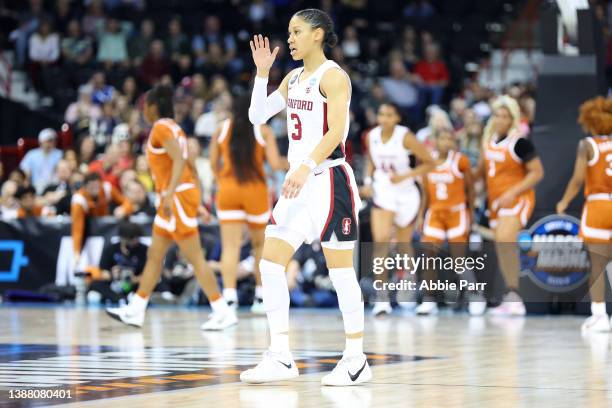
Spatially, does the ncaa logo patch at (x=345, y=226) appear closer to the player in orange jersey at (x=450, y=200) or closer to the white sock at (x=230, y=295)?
the white sock at (x=230, y=295)

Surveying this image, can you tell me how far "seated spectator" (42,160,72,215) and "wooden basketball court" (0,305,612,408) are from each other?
3687 mm

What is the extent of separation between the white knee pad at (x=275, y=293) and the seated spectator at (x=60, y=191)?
32.5ft

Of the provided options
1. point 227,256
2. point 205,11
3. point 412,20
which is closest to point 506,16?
point 412,20

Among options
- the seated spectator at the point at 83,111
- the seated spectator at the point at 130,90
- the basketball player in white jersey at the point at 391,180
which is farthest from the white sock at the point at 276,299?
the seated spectator at the point at 130,90

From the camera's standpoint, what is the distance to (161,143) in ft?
38.5

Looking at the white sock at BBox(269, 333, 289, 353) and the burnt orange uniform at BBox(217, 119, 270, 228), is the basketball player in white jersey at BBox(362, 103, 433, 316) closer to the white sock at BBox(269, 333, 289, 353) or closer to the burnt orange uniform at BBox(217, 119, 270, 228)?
the burnt orange uniform at BBox(217, 119, 270, 228)

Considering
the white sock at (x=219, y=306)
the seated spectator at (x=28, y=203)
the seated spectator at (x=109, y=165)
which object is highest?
the seated spectator at (x=109, y=165)

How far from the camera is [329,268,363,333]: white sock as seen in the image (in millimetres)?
7855

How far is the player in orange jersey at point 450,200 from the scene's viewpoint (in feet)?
47.9

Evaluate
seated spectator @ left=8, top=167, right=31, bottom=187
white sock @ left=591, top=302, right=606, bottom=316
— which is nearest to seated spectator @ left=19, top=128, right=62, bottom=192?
seated spectator @ left=8, top=167, right=31, bottom=187

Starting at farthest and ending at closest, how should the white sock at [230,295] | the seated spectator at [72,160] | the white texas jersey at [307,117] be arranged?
the seated spectator at [72,160] < the white sock at [230,295] < the white texas jersey at [307,117]

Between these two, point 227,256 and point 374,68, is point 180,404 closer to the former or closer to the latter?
point 227,256

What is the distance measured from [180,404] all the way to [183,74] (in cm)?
1671

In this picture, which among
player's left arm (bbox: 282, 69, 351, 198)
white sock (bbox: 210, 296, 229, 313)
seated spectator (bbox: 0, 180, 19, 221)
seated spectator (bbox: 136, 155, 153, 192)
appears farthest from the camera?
seated spectator (bbox: 136, 155, 153, 192)
